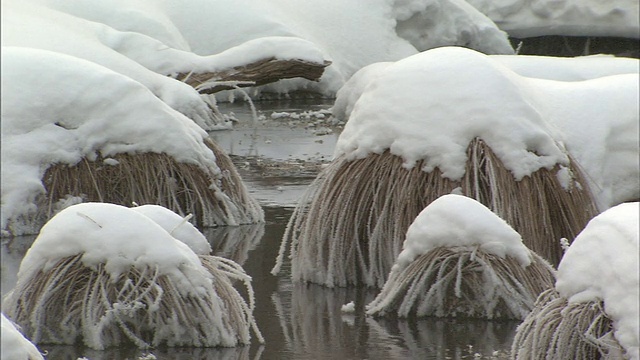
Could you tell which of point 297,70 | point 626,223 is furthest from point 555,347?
point 297,70

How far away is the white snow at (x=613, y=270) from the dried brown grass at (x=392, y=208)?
178 centimetres

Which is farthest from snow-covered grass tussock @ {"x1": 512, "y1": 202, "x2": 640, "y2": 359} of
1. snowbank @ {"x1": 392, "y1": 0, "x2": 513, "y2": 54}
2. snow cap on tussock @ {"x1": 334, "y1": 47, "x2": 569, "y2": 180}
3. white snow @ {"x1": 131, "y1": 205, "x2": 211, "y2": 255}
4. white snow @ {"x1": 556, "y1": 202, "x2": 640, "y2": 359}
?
snowbank @ {"x1": 392, "y1": 0, "x2": 513, "y2": 54}

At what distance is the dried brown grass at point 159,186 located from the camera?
8047mm

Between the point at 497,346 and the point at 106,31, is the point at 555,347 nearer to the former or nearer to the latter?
the point at 497,346

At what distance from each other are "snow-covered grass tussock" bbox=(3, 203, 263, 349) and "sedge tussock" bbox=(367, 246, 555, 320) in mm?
847

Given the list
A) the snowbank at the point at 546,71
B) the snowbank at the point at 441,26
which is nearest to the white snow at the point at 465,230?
the snowbank at the point at 546,71

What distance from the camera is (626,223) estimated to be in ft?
14.0

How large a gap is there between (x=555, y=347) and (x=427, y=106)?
7.10 ft

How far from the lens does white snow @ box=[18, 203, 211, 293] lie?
5.25m

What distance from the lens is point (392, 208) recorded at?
21.2 ft

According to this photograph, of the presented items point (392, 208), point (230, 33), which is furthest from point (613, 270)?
point (230, 33)

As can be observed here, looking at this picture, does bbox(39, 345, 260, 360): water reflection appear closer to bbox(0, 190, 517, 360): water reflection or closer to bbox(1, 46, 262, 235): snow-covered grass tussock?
bbox(0, 190, 517, 360): water reflection

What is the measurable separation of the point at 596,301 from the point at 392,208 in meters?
2.13

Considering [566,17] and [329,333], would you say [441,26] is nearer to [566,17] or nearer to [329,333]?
[566,17]
